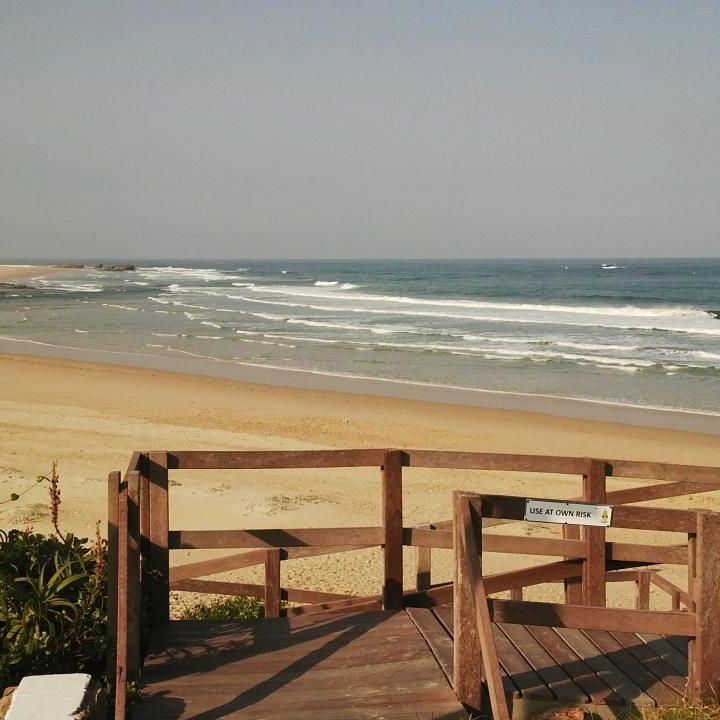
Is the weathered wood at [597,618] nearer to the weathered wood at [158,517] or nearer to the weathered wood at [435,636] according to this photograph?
the weathered wood at [435,636]

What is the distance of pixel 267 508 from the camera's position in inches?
428

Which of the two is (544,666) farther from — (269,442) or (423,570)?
(269,442)

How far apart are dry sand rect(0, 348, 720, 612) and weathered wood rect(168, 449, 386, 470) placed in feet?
10.5

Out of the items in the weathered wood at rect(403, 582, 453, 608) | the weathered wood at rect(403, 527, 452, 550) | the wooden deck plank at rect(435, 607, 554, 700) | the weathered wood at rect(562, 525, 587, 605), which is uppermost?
the weathered wood at rect(403, 527, 452, 550)

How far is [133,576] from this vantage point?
4414 millimetres

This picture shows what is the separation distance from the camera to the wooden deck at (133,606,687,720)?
416 cm

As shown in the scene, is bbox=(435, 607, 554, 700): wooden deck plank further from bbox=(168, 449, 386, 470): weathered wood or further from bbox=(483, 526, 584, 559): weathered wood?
bbox=(168, 449, 386, 470): weathered wood

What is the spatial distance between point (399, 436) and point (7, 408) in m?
7.48

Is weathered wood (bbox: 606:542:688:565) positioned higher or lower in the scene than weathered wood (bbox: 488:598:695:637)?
higher

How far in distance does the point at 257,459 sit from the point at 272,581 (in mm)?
1150

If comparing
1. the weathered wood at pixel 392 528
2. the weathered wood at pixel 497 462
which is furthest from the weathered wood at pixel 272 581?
the weathered wood at pixel 497 462

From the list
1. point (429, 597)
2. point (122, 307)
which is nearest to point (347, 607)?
point (429, 597)

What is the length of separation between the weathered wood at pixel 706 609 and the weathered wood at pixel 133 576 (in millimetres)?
2569

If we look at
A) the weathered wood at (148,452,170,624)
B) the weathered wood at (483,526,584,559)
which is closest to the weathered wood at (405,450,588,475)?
the weathered wood at (483,526,584,559)
